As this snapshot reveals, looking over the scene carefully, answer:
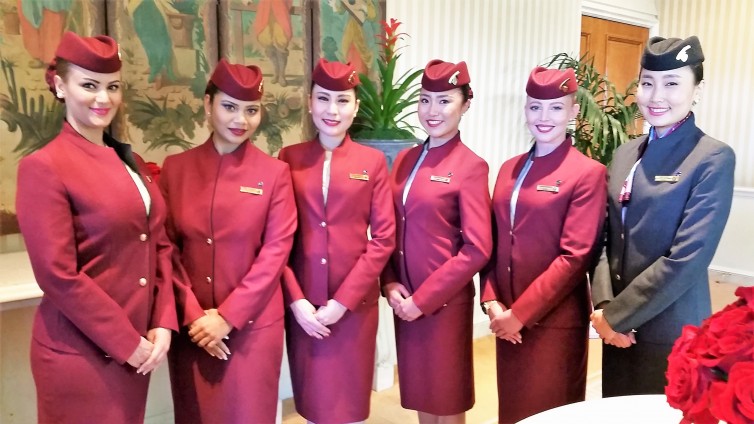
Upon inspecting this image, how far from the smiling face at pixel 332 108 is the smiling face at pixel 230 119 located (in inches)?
8.5

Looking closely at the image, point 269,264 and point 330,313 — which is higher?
point 269,264

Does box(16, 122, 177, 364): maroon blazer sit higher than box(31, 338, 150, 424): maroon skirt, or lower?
higher

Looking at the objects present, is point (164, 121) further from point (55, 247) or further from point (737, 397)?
point (737, 397)

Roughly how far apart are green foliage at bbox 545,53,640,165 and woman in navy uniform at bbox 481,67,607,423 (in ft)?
7.41

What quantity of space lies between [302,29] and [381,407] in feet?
6.52

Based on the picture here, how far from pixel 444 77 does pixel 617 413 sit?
125 centimetres

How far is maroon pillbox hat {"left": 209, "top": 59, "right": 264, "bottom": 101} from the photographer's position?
1.95 meters

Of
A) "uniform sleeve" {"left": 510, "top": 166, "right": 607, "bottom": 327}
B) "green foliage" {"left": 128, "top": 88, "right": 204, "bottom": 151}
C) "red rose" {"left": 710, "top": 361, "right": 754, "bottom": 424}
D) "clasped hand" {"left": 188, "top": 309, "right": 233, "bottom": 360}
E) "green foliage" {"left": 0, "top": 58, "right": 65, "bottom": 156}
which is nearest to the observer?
"red rose" {"left": 710, "top": 361, "right": 754, "bottom": 424}

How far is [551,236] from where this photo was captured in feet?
6.76

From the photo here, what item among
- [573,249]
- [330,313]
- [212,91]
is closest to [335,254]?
[330,313]

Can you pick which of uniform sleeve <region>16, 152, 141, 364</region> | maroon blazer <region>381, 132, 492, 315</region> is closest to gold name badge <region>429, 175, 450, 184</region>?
maroon blazer <region>381, 132, 492, 315</region>

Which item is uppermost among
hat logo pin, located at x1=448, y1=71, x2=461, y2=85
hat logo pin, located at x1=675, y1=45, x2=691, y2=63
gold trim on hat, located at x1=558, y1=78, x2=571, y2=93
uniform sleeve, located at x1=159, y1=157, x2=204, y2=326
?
hat logo pin, located at x1=675, y1=45, x2=691, y2=63

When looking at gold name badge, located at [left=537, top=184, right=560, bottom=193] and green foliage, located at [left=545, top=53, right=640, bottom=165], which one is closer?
gold name badge, located at [left=537, top=184, right=560, bottom=193]

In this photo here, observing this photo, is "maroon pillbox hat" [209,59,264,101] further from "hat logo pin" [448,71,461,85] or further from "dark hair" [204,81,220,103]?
"hat logo pin" [448,71,461,85]
